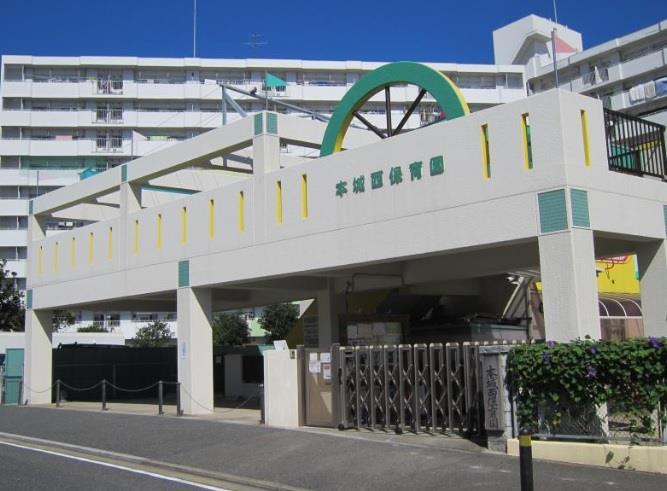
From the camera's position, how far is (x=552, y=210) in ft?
41.6

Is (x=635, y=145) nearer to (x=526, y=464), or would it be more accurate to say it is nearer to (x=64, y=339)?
(x=526, y=464)

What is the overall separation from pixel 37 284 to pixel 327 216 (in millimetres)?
16376

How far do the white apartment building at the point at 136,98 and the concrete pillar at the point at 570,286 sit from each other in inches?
2441

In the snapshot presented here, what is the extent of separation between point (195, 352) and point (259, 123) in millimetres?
6390

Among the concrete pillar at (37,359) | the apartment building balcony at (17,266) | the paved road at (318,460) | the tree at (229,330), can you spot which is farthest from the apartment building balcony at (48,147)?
the paved road at (318,460)

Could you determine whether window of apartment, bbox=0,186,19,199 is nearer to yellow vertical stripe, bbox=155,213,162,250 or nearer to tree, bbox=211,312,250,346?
tree, bbox=211,312,250,346

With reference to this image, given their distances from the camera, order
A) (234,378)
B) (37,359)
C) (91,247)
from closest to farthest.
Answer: (91,247) < (37,359) < (234,378)

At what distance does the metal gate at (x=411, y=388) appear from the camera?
523 inches

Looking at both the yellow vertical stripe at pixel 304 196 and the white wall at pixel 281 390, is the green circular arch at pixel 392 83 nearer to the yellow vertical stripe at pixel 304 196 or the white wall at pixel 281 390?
the yellow vertical stripe at pixel 304 196

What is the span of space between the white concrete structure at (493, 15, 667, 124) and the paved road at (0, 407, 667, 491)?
4994 cm

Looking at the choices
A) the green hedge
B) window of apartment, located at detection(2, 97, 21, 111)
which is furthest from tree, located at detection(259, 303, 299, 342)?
the green hedge

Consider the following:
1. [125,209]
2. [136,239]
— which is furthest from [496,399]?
[125,209]

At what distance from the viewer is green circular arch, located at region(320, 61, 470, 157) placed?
49.9ft

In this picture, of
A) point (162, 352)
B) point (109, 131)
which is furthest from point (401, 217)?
point (109, 131)
